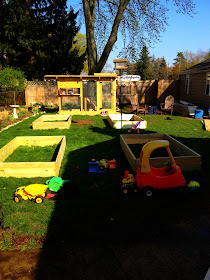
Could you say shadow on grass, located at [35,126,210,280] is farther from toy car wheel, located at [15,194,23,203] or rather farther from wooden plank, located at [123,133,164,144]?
wooden plank, located at [123,133,164,144]

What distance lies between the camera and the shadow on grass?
3.07 m

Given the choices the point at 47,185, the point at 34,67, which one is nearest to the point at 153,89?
the point at 34,67

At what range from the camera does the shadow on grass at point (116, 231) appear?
10.1 ft

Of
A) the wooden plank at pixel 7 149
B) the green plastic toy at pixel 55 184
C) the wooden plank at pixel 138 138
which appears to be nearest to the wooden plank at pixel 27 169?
Answer: the green plastic toy at pixel 55 184

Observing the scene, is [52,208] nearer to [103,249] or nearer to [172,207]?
[103,249]

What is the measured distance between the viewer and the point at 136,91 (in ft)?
75.2

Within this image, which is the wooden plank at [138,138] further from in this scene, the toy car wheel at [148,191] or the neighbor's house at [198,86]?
the neighbor's house at [198,86]

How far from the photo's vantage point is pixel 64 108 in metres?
17.0

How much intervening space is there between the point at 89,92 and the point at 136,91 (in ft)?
23.2

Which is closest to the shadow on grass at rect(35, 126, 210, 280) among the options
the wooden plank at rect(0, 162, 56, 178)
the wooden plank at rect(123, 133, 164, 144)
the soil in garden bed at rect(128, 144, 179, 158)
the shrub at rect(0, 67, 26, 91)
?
the wooden plank at rect(0, 162, 56, 178)

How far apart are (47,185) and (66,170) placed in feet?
4.12

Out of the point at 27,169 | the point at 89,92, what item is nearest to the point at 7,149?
the point at 27,169

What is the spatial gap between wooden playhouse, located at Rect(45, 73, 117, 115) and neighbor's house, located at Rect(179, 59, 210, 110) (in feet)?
20.7

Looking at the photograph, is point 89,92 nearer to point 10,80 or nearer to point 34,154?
point 10,80
